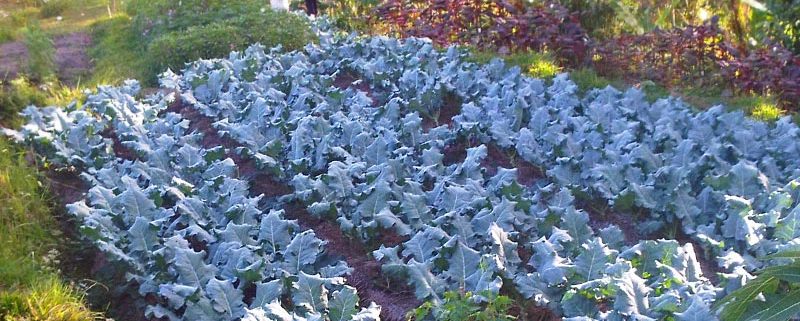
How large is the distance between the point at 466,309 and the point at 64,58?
8375 mm

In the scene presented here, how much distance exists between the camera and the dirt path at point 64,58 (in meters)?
8.58

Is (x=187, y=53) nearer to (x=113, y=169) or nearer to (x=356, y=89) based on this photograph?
(x=356, y=89)

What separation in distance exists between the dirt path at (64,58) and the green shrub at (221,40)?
876mm

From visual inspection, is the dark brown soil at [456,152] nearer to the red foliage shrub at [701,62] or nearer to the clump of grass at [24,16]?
the red foliage shrub at [701,62]

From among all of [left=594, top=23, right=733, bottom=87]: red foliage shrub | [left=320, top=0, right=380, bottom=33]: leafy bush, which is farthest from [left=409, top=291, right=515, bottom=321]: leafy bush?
[left=320, top=0, right=380, bottom=33]: leafy bush

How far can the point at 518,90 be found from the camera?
5.80 metres

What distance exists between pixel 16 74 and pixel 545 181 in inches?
249

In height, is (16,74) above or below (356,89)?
below

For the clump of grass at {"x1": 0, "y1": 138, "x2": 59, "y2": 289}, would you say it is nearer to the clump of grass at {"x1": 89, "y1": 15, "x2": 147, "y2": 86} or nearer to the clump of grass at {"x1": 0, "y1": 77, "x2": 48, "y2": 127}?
the clump of grass at {"x1": 0, "y1": 77, "x2": 48, "y2": 127}

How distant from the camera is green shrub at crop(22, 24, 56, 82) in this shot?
824 centimetres

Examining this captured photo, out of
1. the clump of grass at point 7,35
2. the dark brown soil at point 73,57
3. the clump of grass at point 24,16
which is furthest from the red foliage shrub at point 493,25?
the clump of grass at point 24,16

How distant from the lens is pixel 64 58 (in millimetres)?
9805

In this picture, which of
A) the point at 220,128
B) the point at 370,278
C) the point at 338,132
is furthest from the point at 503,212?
the point at 220,128

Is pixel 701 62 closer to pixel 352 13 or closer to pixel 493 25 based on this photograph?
pixel 493 25
